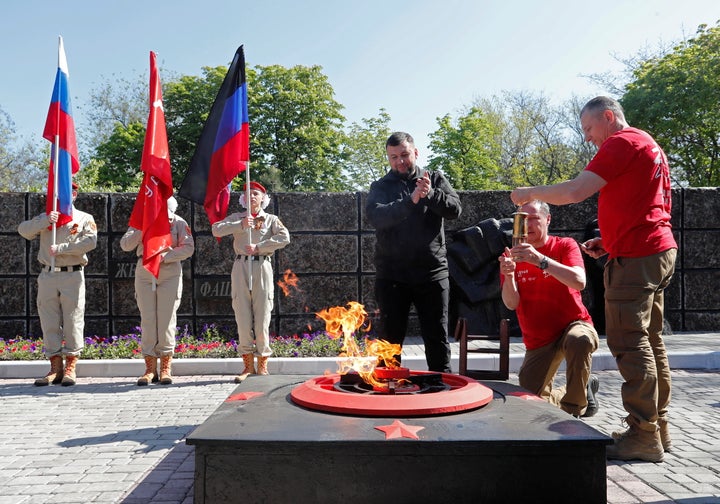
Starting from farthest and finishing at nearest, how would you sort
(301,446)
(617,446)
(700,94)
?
(700,94)
(617,446)
(301,446)

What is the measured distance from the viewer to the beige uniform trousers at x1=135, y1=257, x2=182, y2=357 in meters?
7.51

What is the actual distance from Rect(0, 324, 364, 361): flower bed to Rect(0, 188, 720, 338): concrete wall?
19.5 inches

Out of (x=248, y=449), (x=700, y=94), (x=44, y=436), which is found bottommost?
(x=44, y=436)

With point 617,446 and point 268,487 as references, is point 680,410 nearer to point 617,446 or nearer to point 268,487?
point 617,446

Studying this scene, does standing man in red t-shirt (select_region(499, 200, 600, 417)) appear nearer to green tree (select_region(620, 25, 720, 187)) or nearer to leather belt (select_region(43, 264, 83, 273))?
leather belt (select_region(43, 264, 83, 273))

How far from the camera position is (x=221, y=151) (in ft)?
24.0

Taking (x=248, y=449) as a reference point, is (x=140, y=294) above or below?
above

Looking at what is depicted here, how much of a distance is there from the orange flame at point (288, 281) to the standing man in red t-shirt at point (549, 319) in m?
5.64

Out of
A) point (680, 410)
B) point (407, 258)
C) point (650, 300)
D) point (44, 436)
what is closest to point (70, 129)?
point (44, 436)

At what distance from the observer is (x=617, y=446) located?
13.3 ft

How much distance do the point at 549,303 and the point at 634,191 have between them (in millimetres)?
1082

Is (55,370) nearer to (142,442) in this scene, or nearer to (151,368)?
(151,368)

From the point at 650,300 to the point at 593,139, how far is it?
1.15m

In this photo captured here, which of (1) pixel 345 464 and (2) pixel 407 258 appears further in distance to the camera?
(2) pixel 407 258
